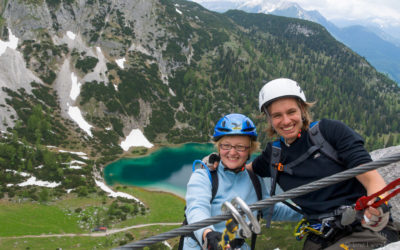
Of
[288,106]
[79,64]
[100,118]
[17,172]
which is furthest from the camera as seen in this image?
[79,64]

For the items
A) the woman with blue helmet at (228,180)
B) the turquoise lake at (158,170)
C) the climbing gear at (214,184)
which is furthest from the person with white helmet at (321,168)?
the turquoise lake at (158,170)

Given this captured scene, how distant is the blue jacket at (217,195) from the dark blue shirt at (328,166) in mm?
784

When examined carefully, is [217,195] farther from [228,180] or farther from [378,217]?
[378,217]

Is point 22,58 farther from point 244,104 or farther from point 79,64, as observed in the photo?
point 244,104

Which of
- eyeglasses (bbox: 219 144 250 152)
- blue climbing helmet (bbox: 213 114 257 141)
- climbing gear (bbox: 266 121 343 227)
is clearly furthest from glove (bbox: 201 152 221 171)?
climbing gear (bbox: 266 121 343 227)

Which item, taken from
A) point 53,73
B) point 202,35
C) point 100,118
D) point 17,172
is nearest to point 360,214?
point 17,172

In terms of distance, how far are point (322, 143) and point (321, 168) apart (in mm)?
433

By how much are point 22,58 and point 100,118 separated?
43713mm

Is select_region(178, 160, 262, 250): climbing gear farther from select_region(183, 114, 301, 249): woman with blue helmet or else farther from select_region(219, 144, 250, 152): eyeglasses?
select_region(219, 144, 250, 152): eyeglasses

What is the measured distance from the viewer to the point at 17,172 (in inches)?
2456

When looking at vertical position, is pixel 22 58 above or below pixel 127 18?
below

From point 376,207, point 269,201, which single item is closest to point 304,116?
point 376,207

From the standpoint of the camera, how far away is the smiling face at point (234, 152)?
16.5 feet

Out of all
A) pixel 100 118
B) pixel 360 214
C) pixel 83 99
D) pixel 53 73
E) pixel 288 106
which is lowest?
pixel 360 214
